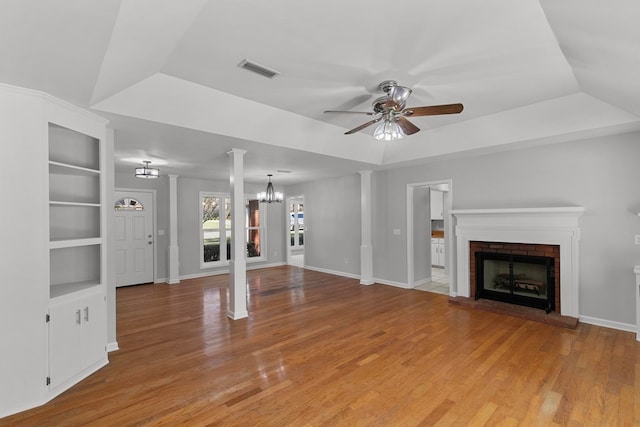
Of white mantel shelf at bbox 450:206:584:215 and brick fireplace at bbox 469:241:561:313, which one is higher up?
white mantel shelf at bbox 450:206:584:215

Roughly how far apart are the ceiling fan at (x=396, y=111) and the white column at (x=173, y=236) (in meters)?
5.26

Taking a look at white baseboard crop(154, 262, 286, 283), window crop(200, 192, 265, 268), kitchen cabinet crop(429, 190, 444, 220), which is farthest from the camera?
kitchen cabinet crop(429, 190, 444, 220)

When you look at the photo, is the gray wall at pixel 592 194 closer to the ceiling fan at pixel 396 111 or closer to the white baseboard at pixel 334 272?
the ceiling fan at pixel 396 111

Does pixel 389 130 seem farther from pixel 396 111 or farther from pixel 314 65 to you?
pixel 314 65

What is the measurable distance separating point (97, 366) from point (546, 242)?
5633mm

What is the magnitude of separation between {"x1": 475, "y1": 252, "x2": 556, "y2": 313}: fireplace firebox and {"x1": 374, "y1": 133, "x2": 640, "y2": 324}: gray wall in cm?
39

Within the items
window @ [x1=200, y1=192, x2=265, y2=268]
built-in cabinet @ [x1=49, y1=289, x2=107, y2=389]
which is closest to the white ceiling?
built-in cabinet @ [x1=49, y1=289, x2=107, y2=389]

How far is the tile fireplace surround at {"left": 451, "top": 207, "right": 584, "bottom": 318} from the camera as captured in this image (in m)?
4.16

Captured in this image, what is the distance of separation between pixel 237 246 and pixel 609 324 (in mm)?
5027

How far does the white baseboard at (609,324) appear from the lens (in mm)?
3799

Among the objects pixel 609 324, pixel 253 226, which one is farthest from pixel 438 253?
pixel 253 226

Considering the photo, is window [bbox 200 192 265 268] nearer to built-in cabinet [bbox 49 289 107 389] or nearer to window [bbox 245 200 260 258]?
window [bbox 245 200 260 258]

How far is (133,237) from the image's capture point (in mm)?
6797

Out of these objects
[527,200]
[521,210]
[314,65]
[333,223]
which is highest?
[314,65]
